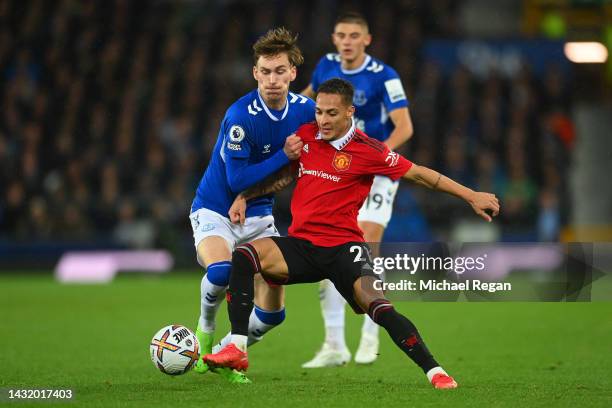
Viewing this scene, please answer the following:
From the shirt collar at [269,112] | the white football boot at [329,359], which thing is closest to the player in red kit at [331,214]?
the shirt collar at [269,112]

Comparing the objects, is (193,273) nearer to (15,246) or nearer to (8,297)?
(15,246)

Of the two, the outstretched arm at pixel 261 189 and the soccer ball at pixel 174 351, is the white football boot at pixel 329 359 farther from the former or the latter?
the outstretched arm at pixel 261 189

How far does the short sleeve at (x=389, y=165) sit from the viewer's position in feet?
22.1

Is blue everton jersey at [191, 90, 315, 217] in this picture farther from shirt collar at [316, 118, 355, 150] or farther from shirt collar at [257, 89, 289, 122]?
shirt collar at [316, 118, 355, 150]

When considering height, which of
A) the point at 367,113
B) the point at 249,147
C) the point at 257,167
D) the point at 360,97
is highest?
the point at 360,97

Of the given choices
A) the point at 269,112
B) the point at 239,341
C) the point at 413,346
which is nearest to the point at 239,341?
the point at 239,341

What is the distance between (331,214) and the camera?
6.82 meters

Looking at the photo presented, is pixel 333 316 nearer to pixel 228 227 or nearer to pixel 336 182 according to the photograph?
pixel 228 227

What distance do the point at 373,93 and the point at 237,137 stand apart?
193 centimetres

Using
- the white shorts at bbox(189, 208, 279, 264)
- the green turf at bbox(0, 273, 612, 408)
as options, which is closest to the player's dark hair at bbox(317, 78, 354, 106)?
the white shorts at bbox(189, 208, 279, 264)

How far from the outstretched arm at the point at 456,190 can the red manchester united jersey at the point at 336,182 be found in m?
0.14

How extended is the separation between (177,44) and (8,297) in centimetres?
853

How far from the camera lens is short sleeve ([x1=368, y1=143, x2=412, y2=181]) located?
673 centimetres

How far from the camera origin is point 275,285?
7.22m
